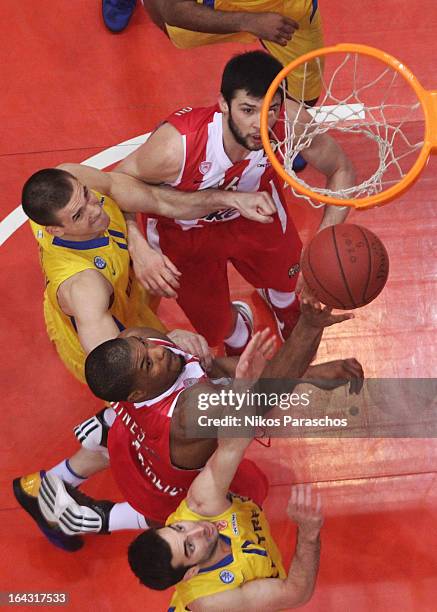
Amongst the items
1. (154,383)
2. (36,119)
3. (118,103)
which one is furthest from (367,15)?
(154,383)

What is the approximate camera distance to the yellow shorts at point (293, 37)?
3.96 metres

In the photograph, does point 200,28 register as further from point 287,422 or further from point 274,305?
point 287,422

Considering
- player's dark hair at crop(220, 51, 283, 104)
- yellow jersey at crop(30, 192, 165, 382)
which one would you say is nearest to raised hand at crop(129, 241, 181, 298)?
yellow jersey at crop(30, 192, 165, 382)

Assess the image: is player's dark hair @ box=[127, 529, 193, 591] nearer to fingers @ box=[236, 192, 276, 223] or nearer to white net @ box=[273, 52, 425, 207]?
fingers @ box=[236, 192, 276, 223]

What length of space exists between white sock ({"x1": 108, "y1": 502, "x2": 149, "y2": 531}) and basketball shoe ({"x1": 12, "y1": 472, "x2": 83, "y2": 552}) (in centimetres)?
28

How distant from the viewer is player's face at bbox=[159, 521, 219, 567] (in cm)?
293

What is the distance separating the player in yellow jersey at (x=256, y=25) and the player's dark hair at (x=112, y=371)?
1.72m

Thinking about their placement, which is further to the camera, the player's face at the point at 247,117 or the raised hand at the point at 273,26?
the raised hand at the point at 273,26

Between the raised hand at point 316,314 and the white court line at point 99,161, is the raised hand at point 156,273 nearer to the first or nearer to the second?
the raised hand at point 316,314

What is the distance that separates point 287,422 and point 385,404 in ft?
1.76

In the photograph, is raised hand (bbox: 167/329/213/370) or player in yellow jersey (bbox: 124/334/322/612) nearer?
player in yellow jersey (bbox: 124/334/322/612)

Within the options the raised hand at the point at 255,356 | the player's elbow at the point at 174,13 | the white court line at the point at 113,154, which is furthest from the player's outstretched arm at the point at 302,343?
the white court line at the point at 113,154

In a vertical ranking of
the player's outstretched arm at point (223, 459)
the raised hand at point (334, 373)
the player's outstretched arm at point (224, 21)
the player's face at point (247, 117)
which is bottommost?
the raised hand at point (334, 373)

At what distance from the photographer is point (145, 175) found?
363cm
